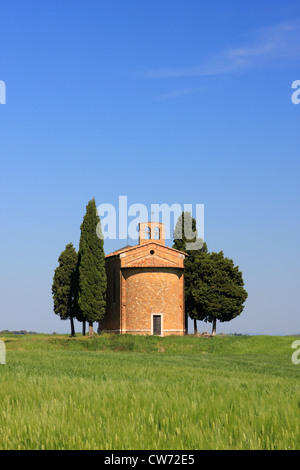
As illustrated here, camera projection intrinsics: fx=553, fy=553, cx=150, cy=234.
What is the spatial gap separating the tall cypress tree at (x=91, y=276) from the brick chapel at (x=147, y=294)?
2.16 metres

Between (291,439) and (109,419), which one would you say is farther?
(109,419)

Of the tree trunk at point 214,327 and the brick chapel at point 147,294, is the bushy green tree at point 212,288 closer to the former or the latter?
the tree trunk at point 214,327

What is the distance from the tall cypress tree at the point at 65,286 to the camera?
203ft

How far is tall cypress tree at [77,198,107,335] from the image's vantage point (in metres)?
55.3

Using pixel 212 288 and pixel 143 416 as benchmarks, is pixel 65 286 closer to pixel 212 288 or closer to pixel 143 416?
pixel 212 288

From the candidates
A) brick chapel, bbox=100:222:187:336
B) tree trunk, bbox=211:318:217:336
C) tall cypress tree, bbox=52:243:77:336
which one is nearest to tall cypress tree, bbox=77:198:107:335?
brick chapel, bbox=100:222:187:336

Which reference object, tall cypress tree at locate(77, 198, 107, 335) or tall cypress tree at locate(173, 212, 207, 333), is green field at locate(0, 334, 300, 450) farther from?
tall cypress tree at locate(173, 212, 207, 333)

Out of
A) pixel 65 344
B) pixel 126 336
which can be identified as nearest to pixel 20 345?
pixel 65 344

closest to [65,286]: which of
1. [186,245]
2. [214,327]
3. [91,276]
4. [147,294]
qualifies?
[91,276]

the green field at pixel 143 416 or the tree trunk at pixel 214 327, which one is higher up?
the tree trunk at pixel 214 327

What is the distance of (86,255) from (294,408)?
45956 millimetres

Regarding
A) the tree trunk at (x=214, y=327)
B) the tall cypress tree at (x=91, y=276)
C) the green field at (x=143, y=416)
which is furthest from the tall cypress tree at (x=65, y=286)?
the green field at (x=143, y=416)
